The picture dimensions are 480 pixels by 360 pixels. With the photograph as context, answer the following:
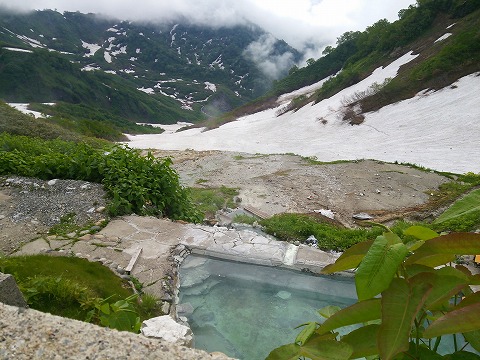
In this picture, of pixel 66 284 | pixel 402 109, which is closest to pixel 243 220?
pixel 66 284

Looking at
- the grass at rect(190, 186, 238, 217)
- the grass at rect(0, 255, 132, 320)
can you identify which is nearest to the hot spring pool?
the grass at rect(0, 255, 132, 320)

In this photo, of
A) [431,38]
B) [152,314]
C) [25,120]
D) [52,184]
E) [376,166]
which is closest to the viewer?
[152,314]

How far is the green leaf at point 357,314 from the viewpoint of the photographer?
0.98 meters

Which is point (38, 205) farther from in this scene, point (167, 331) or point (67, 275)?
point (167, 331)

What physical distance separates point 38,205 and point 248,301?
17.7 feet

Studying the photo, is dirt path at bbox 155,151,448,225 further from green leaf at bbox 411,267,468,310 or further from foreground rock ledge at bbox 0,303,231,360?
green leaf at bbox 411,267,468,310

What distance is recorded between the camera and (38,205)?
8.02m

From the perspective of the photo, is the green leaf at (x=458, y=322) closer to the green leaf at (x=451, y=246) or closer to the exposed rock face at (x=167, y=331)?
the green leaf at (x=451, y=246)

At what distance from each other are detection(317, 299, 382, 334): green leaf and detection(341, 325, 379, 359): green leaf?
0.03 meters

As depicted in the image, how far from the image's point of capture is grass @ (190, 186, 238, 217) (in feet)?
39.4

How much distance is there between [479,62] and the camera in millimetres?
28750

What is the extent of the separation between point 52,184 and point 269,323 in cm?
667

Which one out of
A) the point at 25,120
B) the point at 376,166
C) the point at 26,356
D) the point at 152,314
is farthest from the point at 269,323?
the point at 25,120

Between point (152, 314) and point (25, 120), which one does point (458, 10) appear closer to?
point (25, 120)
